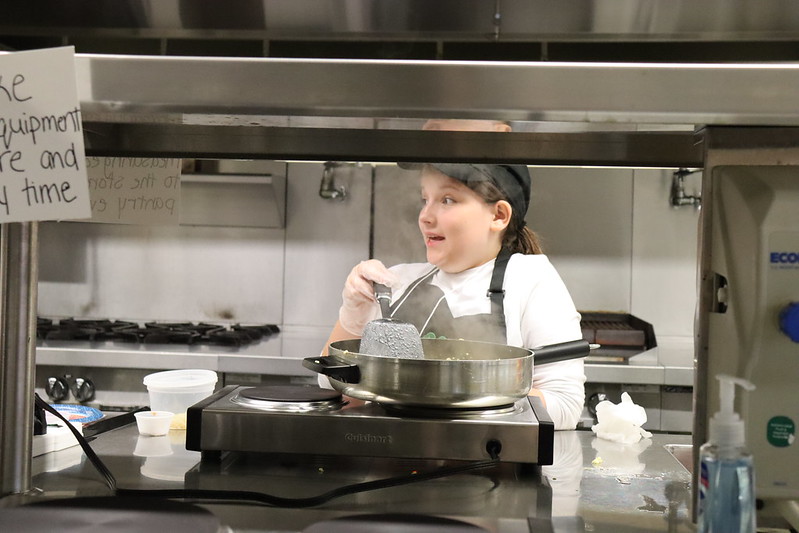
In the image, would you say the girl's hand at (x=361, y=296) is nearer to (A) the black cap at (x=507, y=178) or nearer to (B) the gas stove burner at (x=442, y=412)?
(A) the black cap at (x=507, y=178)

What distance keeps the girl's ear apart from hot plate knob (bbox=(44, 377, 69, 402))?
189 centimetres

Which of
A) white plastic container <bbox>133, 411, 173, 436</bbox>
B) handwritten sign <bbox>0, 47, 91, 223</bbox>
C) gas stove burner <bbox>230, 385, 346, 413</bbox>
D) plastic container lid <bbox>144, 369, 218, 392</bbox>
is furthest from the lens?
plastic container lid <bbox>144, 369, 218, 392</bbox>

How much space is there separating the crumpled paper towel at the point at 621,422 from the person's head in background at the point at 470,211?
0.63 meters

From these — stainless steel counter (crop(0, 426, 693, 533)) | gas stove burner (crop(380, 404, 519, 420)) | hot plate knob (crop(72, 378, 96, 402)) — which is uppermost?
gas stove burner (crop(380, 404, 519, 420))

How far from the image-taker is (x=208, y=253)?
3.70 meters

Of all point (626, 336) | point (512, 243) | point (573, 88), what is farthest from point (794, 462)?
point (626, 336)

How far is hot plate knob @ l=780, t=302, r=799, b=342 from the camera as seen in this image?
74 cm

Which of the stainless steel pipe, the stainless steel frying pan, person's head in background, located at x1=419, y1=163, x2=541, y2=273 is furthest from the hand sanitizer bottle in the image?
person's head in background, located at x1=419, y1=163, x2=541, y2=273

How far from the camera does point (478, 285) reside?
6.07 ft

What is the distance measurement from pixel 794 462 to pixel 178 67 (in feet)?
2.47

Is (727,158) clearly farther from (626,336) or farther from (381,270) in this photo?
(626,336)

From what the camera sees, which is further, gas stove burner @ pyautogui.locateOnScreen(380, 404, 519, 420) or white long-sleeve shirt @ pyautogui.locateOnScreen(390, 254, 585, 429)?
white long-sleeve shirt @ pyautogui.locateOnScreen(390, 254, 585, 429)

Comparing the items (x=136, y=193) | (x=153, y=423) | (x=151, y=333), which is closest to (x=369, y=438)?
(x=153, y=423)

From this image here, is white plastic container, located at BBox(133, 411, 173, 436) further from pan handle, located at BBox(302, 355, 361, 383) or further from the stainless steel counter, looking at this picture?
pan handle, located at BBox(302, 355, 361, 383)
